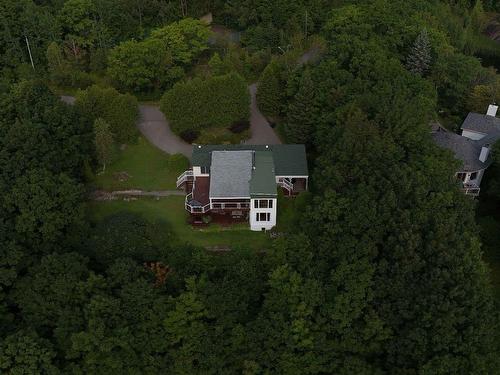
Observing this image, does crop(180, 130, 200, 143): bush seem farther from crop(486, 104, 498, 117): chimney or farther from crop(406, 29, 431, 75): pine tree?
crop(486, 104, 498, 117): chimney

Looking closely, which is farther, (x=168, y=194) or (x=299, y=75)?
(x=299, y=75)

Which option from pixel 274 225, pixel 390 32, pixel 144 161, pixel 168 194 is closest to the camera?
pixel 274 225

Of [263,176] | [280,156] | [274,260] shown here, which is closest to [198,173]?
[263,176]

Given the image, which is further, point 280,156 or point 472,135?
point 472,135

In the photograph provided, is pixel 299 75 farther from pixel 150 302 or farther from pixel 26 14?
pixel 26 14

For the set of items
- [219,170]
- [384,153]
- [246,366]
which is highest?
[384,153]

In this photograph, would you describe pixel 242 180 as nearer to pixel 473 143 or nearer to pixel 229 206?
pixel 229 206

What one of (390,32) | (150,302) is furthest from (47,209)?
(390,32)
